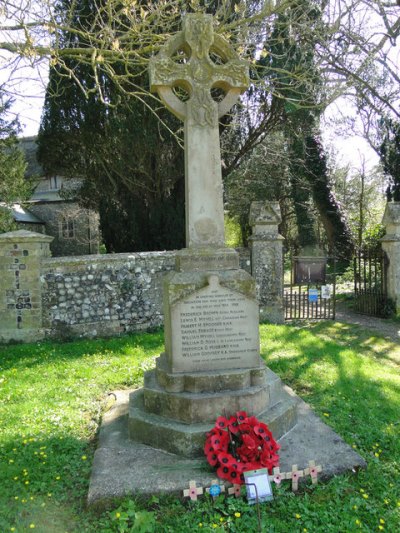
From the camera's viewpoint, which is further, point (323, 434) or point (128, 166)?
point (128, 166)

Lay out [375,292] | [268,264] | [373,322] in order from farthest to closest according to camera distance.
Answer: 1. [375,292]
2. [373,322]
3. [268,264]

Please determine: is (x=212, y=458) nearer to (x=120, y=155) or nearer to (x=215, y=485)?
(x=215, y=485)

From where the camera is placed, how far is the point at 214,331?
153 inches

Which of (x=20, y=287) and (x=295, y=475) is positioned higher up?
(x=20, y=287)

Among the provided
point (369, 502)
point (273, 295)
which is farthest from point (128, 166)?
point (369, 502)

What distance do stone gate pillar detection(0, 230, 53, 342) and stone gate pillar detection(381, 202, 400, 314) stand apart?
30.2 ft

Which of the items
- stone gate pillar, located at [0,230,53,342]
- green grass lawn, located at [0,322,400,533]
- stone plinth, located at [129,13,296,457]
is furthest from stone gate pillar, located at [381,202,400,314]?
stone gate pillar, located at [0,230,53,342]

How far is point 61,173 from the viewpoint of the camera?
1445cm

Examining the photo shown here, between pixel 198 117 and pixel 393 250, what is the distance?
30.2ft

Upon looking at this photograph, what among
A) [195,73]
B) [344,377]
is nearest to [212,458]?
[344,377]

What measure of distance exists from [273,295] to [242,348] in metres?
6.05

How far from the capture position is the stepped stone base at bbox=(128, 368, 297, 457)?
11.4ft

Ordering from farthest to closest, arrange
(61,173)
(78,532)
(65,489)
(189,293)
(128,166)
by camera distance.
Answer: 1. (61,173)
2. (128,166)
3. (189,293)
4. (65,489)
5. (78,532)

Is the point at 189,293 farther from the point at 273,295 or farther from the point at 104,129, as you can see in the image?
the point at 104,129
